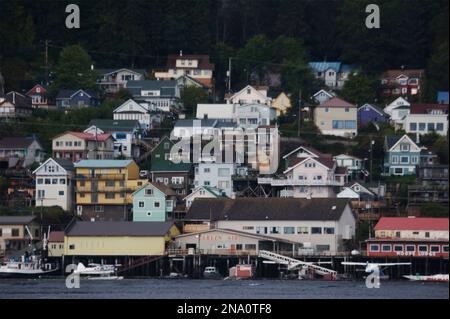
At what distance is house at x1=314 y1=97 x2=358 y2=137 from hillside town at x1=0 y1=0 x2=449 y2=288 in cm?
8

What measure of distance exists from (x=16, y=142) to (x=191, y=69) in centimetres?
1525

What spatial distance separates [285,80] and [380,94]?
515 cm

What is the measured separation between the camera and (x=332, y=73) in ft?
356

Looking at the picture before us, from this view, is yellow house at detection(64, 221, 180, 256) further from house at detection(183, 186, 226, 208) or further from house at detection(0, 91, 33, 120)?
house at detection(0, 91, 33, 120)

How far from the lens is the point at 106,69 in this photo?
10894 centimetres

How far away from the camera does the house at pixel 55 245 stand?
82.9m

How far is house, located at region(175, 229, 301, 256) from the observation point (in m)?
82.2

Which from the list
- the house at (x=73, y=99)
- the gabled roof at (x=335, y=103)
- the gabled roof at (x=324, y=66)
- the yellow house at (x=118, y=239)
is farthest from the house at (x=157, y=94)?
the yellow house at (x=118, y=239)

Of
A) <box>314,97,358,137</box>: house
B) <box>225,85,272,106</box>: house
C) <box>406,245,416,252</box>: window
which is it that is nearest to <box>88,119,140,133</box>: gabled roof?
<box>225,85,272,106</box>: house

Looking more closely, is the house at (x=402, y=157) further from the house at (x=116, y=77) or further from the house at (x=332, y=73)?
the house at (x=116, y=77)

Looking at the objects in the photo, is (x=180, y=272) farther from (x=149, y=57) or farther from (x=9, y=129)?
(x=149, y=57)

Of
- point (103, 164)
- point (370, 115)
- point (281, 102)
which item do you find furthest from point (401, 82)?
point (103, 164)

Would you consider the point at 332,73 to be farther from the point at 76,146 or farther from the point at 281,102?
the point at 76,146

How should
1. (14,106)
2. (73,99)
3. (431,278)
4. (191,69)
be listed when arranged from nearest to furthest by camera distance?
(431,278) < (14,106) < (73,99) < (191,69)
